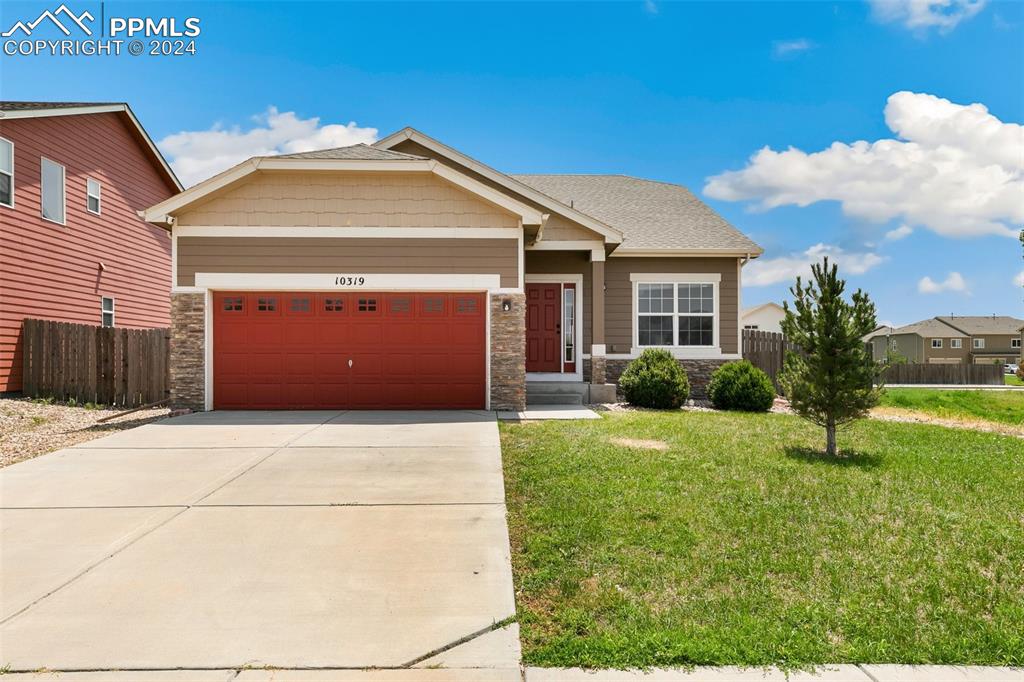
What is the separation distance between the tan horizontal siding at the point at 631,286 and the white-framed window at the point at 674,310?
213 millimetres

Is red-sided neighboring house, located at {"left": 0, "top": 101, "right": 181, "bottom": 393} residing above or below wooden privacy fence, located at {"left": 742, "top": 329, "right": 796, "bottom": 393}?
above

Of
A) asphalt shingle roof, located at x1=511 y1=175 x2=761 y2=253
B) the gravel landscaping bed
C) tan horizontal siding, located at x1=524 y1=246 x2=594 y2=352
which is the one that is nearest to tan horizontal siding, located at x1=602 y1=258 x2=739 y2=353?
asphalt shingle roof, located at x1=511 y1=175 x2=761 y2=253

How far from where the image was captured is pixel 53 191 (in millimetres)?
16156

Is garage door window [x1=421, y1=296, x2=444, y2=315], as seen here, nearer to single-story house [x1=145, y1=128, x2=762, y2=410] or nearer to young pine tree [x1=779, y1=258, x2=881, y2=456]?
single-story house [x1=145, y1=128, x2=762, y2=410]

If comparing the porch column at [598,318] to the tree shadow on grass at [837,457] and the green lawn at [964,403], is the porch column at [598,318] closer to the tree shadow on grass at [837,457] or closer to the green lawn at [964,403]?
the tree shadow on grass at [837,457]

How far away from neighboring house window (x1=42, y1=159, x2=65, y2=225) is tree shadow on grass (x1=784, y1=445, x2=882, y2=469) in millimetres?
18204

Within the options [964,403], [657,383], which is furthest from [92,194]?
[964,403]

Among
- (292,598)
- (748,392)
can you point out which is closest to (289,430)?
(292,598)

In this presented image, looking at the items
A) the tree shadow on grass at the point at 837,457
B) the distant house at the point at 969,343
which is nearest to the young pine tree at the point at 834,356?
the tree shadow on grass at the point at 837,457

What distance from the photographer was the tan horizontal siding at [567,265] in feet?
50.2

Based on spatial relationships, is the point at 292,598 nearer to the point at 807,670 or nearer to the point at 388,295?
the point at 807,670

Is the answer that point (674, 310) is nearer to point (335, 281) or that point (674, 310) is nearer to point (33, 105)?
point (335, 281)

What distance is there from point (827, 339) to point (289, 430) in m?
8.28

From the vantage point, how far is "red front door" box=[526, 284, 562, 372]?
605 inches
